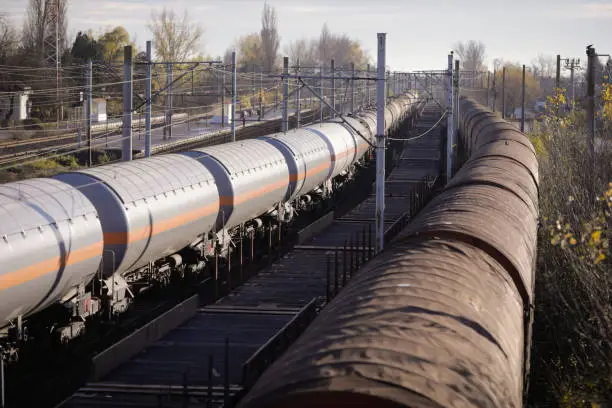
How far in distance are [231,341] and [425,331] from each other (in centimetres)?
1045

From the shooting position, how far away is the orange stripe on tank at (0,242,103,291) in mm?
12461

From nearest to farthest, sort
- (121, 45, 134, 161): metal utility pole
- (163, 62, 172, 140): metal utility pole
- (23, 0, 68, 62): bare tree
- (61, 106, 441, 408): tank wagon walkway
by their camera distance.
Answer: (61, 106, 441, 408): tank wagon walkway → (121, 45, 134, 161): metal utility pole → (163, 62, 172, 140): metal utility pole → (23, 0, 68, 62): bare tree

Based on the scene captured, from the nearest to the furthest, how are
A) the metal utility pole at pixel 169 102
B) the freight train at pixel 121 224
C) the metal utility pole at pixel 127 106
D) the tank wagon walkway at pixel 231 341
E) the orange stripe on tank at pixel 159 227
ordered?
the tank wagon walkway at pixel 231 341 < the freight train at pixel 121 224 < the orange stripe on tank at pixel 159 227 < the metal utility pole at pixel 127 106 < the metal utility pole at pixel 169 102

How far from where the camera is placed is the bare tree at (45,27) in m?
67.4

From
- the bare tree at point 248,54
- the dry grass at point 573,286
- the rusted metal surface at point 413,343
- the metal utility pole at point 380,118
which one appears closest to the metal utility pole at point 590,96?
the dry grass at point 573,286

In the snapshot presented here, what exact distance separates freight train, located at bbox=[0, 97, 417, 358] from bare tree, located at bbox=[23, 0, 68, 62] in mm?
43953

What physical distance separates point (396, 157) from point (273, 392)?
52.8 m

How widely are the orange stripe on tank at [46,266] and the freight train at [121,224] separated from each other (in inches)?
0.7

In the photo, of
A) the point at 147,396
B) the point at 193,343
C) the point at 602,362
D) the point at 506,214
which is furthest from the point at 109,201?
the point at 602,362

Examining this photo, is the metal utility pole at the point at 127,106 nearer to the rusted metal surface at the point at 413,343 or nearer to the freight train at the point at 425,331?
the freight train at the point at 425,331

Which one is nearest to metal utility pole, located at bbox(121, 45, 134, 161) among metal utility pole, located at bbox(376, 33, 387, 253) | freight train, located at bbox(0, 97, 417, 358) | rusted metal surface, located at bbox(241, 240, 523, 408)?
freight train, located at bbox(0, 97, 417, 358)

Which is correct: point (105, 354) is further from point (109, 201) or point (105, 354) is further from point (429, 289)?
point (429, 289)

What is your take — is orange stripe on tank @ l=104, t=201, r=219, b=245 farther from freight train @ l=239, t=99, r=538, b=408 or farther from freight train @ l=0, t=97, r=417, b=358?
freight train @ l=239, t=99, r=538, b=408

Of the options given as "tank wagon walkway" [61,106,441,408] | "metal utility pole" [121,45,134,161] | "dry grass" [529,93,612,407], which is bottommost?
"tank wagon walkway" [61,106,441,408]
